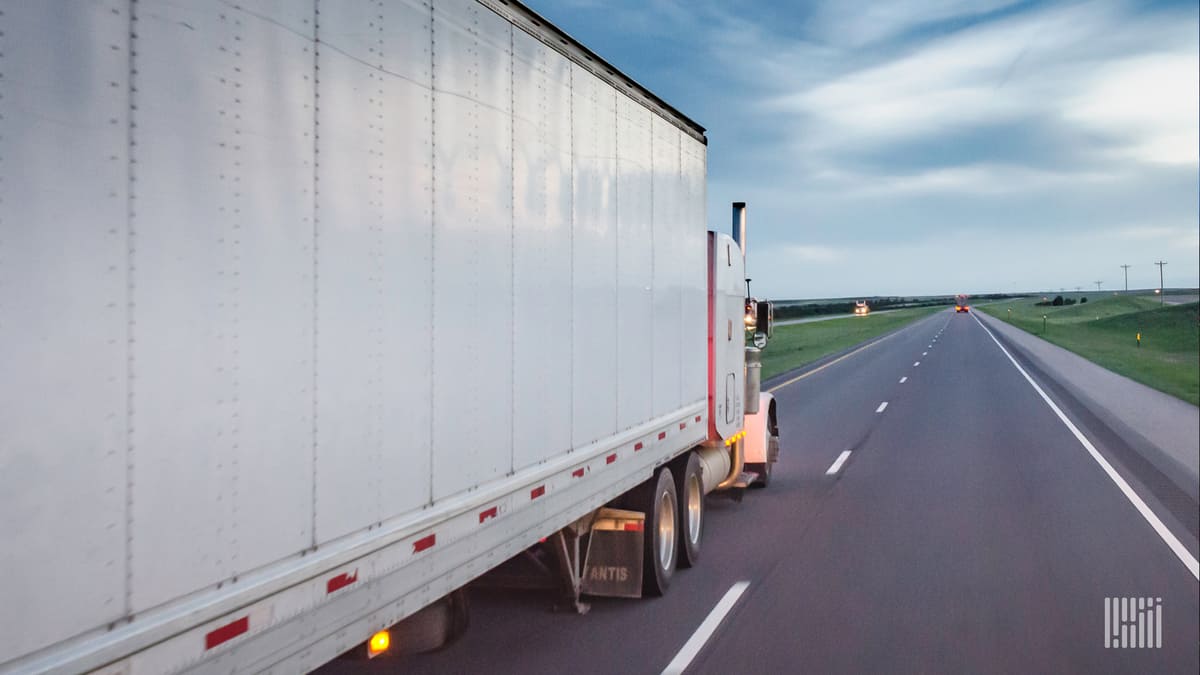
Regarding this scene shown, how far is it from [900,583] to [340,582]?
635 cm

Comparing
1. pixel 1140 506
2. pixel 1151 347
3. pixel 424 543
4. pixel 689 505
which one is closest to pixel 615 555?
pixel 689 505

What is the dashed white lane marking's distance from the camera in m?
15.7

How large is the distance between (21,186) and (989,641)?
22.7 feet

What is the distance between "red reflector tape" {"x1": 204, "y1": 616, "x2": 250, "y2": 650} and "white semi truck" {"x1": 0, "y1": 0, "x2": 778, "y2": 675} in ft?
0.05

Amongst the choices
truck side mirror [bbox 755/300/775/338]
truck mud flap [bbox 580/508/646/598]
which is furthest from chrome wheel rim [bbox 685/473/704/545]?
truck side mirror [bbox 755/300/775/338]

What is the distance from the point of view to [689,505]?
9.90m

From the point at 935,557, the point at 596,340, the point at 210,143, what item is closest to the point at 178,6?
the point at 210,143

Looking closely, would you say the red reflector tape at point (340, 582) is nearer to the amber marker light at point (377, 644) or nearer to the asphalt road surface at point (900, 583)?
the amber marker light at point (377, 644)

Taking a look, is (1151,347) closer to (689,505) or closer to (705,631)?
(689,505)

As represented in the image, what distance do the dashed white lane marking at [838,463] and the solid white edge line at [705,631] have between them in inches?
269

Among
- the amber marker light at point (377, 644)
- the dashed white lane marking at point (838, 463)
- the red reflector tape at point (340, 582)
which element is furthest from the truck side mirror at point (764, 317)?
the red reflector tape at point (340, 582)

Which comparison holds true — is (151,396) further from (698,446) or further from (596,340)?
(698,446)

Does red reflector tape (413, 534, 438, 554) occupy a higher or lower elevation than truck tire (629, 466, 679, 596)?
higher

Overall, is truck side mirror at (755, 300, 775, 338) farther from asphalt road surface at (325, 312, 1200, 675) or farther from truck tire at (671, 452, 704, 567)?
truck tire at (671, 452, 704, 567)
